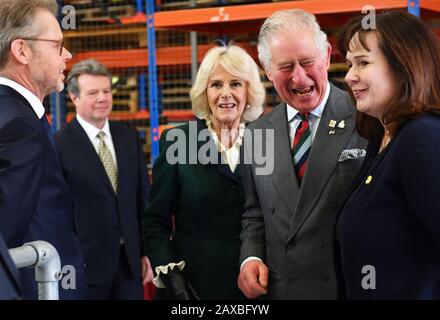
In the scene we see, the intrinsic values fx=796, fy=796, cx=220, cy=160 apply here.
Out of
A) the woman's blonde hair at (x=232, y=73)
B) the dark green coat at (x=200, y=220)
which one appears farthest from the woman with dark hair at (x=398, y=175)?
the woman's blonde hair at (x=232, y=73)

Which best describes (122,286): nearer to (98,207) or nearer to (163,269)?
(98,207)

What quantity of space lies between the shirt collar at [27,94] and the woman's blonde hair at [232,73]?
1.08m

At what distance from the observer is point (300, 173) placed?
3.08 metres

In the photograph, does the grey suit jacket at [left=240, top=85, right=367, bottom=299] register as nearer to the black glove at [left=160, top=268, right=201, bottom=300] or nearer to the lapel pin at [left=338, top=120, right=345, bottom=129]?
the lapel pin at [left=338, top=120, right=345, bottom=129]

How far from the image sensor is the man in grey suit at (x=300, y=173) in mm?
2949

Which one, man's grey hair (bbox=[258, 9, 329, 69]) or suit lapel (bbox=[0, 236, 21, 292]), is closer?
suit lapel (bbox=[0, 236, 21, 292])

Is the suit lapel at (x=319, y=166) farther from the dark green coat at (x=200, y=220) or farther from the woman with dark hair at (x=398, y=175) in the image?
→ the dark green coat at (x=200, y=220)

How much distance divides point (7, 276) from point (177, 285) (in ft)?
6.82

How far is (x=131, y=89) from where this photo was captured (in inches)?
306

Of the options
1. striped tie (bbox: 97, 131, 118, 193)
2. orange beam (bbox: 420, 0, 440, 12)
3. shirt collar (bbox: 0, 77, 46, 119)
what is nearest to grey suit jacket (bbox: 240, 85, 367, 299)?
shirt collar (bbox: 0, 77, 46, 119)

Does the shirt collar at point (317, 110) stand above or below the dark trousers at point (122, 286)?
above

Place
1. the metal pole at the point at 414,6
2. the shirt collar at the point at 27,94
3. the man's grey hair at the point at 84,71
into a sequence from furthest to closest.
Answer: the man's grey hair at the point at 84,71
the metal pole at the point at 414,6
the shirt collar at the point at 27,94

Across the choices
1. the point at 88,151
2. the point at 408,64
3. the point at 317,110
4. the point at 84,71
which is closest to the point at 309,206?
the point at 317,110

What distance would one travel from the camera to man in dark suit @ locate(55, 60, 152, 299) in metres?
5.09
